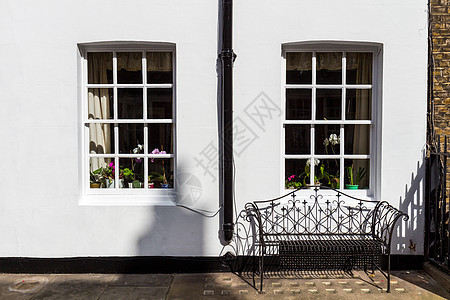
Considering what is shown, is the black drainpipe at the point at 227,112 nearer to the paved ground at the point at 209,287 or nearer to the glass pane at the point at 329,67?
the paved ground at the point at 209,287

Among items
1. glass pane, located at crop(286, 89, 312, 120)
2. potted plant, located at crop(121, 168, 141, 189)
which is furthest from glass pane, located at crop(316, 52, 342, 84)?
potted plant, located at crop(121, 168, 141, 189)

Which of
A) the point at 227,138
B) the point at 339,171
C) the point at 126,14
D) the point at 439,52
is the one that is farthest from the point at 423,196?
the point at 126,14

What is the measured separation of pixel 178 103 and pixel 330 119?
6.71 ft

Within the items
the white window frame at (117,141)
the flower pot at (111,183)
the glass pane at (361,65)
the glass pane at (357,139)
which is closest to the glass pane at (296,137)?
the glass pane at (357,139)

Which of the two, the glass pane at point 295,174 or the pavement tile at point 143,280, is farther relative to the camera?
the glass pane at point 295,174

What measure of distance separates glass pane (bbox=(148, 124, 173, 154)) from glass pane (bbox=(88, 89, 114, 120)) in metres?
0.63

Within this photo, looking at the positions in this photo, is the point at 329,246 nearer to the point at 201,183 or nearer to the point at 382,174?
the point at 382,174

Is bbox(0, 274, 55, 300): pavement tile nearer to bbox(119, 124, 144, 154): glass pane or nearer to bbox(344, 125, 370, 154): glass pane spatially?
bbox(119, 124, 144, 154): glass pane

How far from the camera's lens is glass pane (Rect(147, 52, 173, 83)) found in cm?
496

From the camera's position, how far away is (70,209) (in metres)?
4.81

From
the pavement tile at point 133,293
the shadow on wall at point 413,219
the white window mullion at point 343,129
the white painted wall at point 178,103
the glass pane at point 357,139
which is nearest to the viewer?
the pavement tile at point 133,293

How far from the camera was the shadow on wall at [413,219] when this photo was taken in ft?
15.7

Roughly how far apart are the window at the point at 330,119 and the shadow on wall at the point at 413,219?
472 mm

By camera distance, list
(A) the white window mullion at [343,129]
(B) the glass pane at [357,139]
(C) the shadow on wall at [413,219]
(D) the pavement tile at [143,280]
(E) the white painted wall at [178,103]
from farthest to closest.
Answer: (B) the glass pane at [357,139] → (A) the white window mullion at [343,129] → (C) the shadow on wall at [413,219] → (E) the white painted wall at [178,103] → (D) the pavement tile at [143,280]
